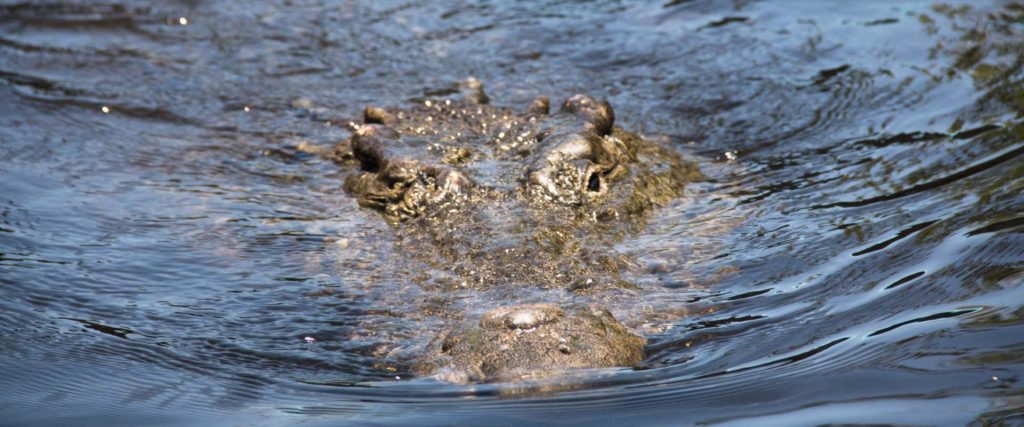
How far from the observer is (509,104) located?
823 centimetres

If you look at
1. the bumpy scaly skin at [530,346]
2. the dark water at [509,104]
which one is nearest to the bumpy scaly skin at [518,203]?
the bumpy scaly skin at [530,346]

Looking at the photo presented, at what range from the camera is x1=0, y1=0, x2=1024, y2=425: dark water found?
156 inches

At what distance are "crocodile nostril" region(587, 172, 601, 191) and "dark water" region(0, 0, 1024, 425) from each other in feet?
1.39

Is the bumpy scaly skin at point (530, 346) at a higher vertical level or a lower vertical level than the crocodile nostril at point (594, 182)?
higher

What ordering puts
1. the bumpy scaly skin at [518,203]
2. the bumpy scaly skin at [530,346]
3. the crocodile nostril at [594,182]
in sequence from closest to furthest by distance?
the bumpy scaly skin at [530,346] < the bumpy scaly skin at [518,203] < the crocodile nostril at [594,182]

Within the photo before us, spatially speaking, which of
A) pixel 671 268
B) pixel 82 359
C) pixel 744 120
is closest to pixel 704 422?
pixel 671 268

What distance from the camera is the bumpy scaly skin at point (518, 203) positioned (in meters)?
4.05

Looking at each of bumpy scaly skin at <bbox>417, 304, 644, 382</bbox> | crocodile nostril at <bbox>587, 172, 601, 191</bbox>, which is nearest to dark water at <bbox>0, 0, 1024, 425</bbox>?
bumpy scaly skin at <bbox>417, 304, 644, 382</bbox>

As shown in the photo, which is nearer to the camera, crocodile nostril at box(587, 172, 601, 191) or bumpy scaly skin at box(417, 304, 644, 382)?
bumpy scaly skin at box(417, 304, 644, 382)

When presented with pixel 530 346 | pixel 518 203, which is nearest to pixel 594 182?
pixel 518 203

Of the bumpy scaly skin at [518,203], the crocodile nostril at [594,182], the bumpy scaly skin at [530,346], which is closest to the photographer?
the bumpy scaly skin at [530,346]

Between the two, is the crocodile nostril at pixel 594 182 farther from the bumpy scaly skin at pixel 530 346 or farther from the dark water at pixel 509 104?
the bumpy scaly skin at pixel 530 346

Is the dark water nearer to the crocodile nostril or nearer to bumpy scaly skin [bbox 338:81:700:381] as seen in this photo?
bumpy scaly skin [bbox 338:81:700:381]

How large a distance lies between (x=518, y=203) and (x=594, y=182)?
21.9 inches
